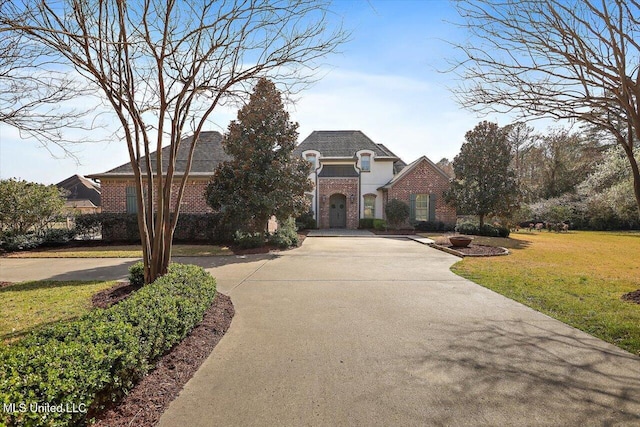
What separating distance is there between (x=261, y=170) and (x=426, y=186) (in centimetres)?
1364

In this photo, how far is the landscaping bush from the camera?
76.6 ft

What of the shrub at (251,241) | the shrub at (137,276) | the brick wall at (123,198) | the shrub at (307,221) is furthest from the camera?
the shrub at (307,221)

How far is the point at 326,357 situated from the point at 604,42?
6277 mm

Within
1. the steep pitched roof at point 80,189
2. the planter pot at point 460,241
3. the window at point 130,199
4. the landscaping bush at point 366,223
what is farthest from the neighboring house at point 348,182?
the steep pitched roof at point 80,189

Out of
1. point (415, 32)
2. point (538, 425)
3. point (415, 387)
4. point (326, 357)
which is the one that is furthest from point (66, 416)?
point (415, 32)

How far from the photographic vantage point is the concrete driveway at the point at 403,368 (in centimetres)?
262

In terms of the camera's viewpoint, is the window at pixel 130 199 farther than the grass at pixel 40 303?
Yes

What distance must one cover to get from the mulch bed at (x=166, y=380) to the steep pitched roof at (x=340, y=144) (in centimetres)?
2117

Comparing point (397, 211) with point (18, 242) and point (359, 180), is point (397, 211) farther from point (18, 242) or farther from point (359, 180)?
point (18, 242)

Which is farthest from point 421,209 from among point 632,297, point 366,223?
point 632,297

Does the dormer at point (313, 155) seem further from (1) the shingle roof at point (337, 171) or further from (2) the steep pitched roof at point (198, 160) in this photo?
(2) the steep pitched roof at point (198, 160)

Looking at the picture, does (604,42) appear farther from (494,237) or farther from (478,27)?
(494,237)

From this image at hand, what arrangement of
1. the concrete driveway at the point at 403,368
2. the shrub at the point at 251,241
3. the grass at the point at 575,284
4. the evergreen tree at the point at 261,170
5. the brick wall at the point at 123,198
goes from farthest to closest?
1. the brick wall at the point at 123,198
2. the shrub at the point at 251,241
3. the evergreen tree at the point at 261,170
4. the grass at the point at 575,284
5. the concrete driveway at the point at 403,368

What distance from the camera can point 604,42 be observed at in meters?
4.99
